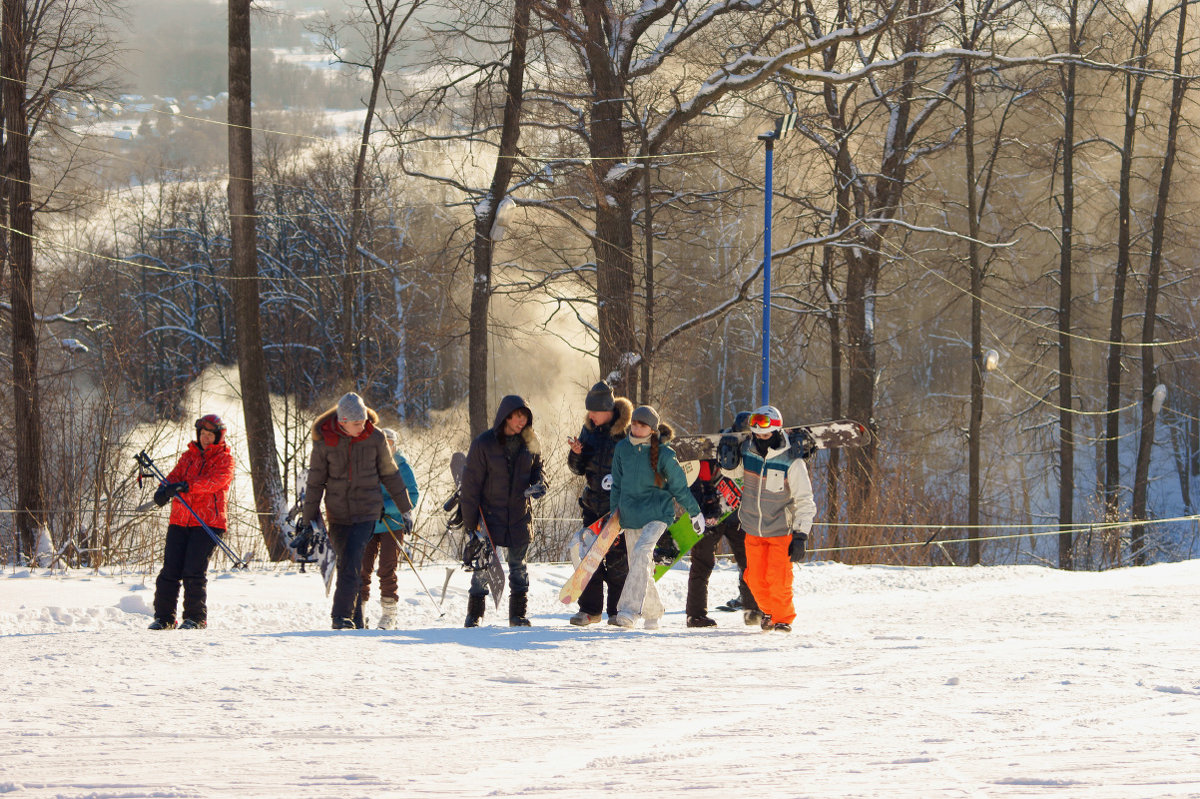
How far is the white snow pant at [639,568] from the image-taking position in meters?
8.65

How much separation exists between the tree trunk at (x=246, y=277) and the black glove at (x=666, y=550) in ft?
28.9

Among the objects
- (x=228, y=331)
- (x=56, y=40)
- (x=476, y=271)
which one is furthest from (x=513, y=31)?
(x=228, y=331)

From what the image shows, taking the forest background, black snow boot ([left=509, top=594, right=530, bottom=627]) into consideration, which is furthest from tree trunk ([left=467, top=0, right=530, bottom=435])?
black snow boot ([left=509, top=594, right=530, bottom=627])

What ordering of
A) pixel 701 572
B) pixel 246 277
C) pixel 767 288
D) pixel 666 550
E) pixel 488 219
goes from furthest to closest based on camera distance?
1. pixel 488 219
2. pixel 246 277
3. pixel 767 288
4. pixel 701 572
5. pixel 666 550

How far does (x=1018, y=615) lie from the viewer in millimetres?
9992

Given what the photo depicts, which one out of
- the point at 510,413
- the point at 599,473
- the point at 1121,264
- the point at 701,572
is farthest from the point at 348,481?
the point at 1121,264

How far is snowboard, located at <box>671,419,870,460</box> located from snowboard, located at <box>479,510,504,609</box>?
1674 mm

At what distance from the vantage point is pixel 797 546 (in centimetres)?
826

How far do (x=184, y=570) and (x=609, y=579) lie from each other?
127 inches

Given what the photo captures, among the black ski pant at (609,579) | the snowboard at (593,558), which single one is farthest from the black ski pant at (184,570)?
the black ski pant at (609,579)

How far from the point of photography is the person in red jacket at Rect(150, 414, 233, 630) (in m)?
8.61

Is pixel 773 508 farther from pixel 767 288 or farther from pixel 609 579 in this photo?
pixel 767 288

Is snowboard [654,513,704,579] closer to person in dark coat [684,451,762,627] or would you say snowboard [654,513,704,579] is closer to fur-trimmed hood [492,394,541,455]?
person in dark coat [684,451,762,627]

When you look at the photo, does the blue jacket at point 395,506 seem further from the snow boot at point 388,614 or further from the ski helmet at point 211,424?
the ski helmet at point 211,424
